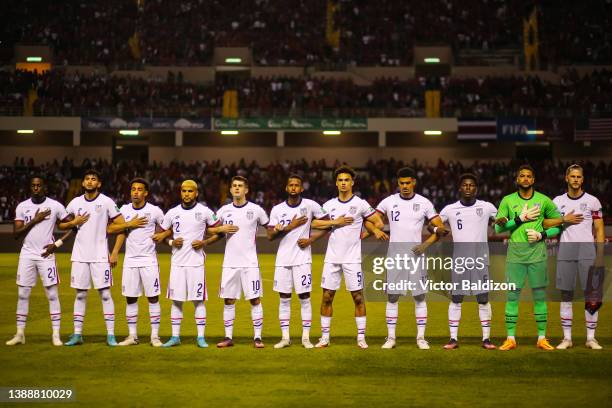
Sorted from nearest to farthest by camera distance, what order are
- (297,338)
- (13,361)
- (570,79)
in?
(13,361) < (297,338) < (570,79)

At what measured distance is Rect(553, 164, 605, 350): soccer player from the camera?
12.5 m

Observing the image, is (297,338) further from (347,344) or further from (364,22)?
(364,22)

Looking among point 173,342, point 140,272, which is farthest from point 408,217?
point 140,272

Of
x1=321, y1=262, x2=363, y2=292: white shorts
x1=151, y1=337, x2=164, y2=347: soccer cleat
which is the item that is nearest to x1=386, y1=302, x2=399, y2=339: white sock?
x1=321, y1=262, x2=363, y2=292: white shorts

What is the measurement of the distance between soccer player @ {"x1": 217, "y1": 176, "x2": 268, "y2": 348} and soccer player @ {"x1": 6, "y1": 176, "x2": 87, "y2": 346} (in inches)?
89.2

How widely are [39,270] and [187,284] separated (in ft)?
7.80

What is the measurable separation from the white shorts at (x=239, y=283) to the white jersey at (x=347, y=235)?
1.13 m

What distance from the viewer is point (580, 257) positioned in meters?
12.6

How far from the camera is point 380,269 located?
1380cm

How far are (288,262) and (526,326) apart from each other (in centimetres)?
498

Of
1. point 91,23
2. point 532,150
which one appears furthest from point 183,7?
point 532,150

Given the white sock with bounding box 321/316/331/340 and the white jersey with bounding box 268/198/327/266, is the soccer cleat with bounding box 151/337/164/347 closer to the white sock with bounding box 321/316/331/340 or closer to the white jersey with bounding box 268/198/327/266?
the white jersey with bounding box 268/198/327/266

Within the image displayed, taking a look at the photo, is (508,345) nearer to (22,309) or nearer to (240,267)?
(240,267)

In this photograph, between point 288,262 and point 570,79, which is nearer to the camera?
point 288,262
